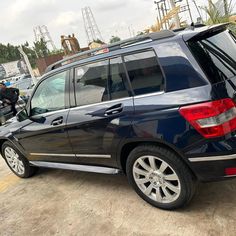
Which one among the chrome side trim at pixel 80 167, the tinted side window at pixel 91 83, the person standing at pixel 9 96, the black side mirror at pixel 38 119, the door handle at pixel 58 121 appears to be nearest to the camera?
the tinted side window at pixel 91 83

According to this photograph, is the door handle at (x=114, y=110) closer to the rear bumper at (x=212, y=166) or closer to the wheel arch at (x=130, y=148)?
the wheel arch at (x=130, y=148)

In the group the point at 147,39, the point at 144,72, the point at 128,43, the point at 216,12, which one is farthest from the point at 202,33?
the point at 216,12

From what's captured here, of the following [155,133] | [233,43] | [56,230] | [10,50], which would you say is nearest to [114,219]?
[56,230]

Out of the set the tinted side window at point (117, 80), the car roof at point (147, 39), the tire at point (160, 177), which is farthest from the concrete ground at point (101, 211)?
the car roof at point (147, 39)

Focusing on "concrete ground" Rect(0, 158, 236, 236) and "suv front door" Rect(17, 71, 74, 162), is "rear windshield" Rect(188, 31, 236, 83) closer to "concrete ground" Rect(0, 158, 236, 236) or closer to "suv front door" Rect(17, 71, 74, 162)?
"concrete ground" Rect(0, 158, 236, 236)

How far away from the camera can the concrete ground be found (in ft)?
9.45

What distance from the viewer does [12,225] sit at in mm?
3561

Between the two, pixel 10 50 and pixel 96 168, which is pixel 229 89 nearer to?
pixel 96 168

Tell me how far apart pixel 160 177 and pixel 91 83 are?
4.19ft

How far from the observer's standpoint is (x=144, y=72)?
2.88 m

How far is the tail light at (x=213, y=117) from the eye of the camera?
8.09 ft

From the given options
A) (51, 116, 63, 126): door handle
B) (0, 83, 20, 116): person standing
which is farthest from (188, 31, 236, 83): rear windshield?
(0, 83, 20, 116): person standing

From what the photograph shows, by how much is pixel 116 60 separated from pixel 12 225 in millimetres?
2300

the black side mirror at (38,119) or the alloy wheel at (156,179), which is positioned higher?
the black side mirror at (38,119)
